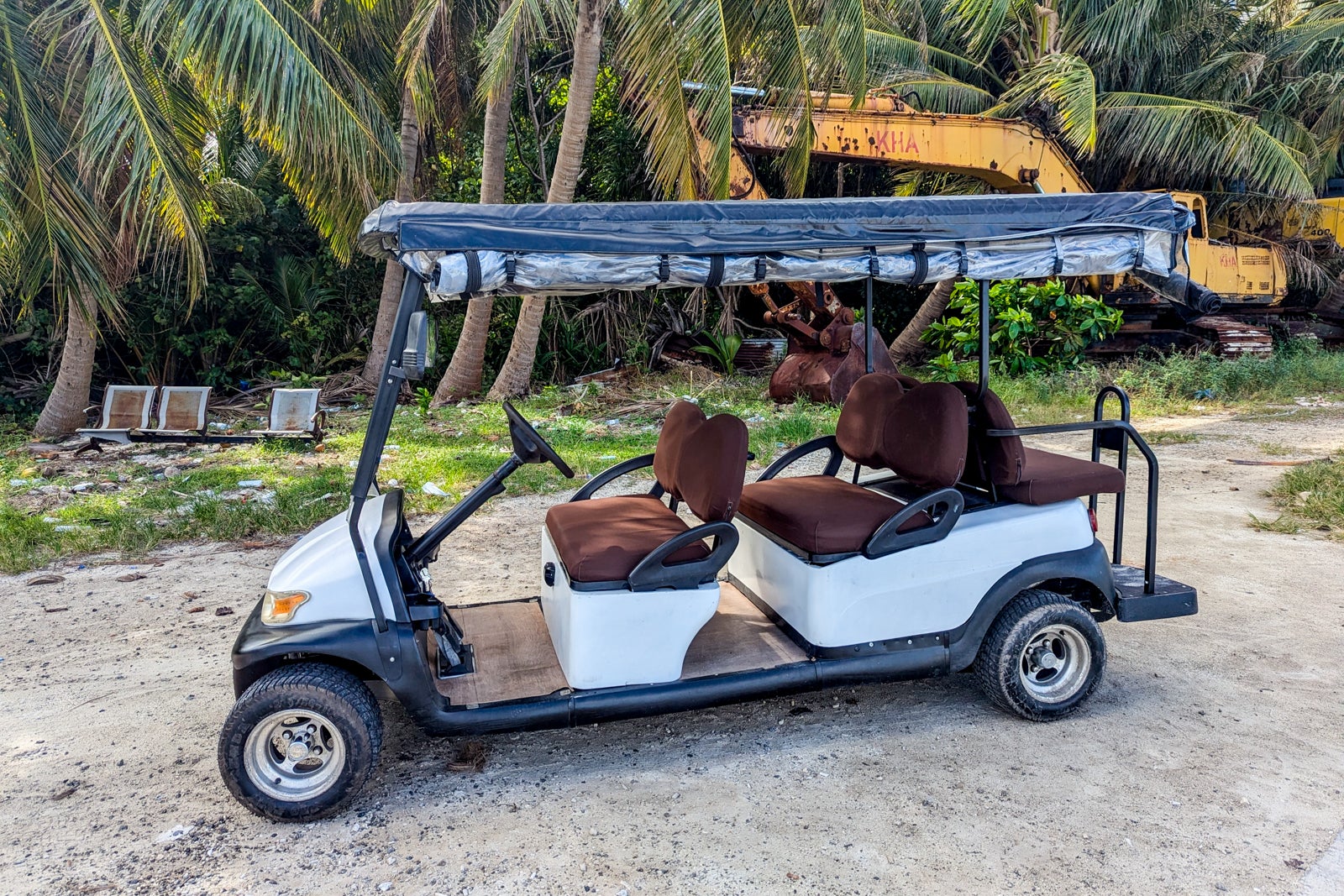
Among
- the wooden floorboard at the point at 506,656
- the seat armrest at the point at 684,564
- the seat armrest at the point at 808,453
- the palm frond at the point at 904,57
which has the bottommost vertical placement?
the wooden floorboard at the point at 506,656

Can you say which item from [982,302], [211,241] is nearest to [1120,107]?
[982,302]

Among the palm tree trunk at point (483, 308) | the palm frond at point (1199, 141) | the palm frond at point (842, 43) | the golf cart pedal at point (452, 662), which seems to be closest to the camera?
the golf cart pedal at point (452, 662)

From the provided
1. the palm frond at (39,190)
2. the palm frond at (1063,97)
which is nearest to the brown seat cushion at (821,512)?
the palm frond at (39,190)

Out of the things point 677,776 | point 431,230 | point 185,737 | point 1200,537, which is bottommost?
point 185,737

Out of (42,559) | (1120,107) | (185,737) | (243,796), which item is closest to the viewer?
(243,796)

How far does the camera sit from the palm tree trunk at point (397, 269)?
1239 centimetres

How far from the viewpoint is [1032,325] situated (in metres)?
12.8

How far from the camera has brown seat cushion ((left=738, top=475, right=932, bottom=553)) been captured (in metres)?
3.48

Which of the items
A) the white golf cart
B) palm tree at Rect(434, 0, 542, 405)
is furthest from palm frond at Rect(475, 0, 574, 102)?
the white golf cart

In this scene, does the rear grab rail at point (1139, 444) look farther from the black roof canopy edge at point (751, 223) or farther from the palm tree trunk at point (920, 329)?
the palm tree trunk at point (920, 329)

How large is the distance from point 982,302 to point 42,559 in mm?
5780

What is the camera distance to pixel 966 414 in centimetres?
365

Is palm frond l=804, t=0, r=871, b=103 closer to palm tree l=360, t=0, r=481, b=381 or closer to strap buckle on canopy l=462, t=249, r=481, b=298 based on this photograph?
palm tree l=360, t=0, r=481, b=381

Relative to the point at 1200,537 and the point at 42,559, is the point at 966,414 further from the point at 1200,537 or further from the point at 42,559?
the point at 42,559
